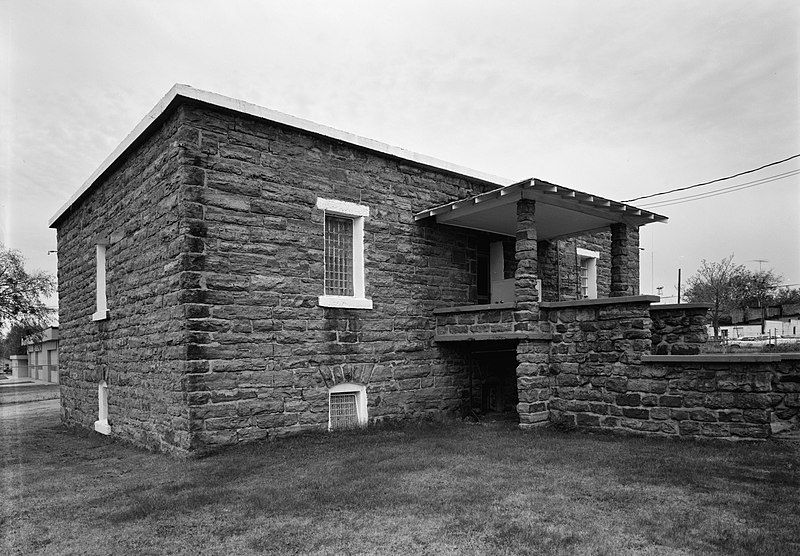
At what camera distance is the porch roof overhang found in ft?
31.1

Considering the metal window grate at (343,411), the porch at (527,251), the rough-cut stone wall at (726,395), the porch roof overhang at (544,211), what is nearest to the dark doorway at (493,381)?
the porch at (527,251)

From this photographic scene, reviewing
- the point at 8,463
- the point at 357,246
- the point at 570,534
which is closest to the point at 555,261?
the point at 357,246

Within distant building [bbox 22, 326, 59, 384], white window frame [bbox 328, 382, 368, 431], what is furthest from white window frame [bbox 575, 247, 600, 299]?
distant building [bbox 22, 326, 59, 384]

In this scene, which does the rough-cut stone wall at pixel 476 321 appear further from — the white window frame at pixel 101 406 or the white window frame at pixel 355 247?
the white window frame at pixel 101 406

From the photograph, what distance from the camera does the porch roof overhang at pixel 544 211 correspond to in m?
A: 9.49

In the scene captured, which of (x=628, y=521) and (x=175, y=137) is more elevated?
(x=175, y=137)

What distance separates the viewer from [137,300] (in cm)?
973

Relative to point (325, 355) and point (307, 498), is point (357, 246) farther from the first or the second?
point (307, 498)

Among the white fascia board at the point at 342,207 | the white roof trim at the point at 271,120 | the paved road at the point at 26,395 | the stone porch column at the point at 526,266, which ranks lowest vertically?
the paved road at the point at 26,395

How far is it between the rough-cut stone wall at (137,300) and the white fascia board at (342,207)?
2238 mm

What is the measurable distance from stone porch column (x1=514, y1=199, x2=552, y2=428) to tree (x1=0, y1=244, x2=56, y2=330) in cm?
3871

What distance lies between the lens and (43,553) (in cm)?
480

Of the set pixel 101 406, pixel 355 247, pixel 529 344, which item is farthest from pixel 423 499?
pixel 101 406

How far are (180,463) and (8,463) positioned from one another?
3.31m
